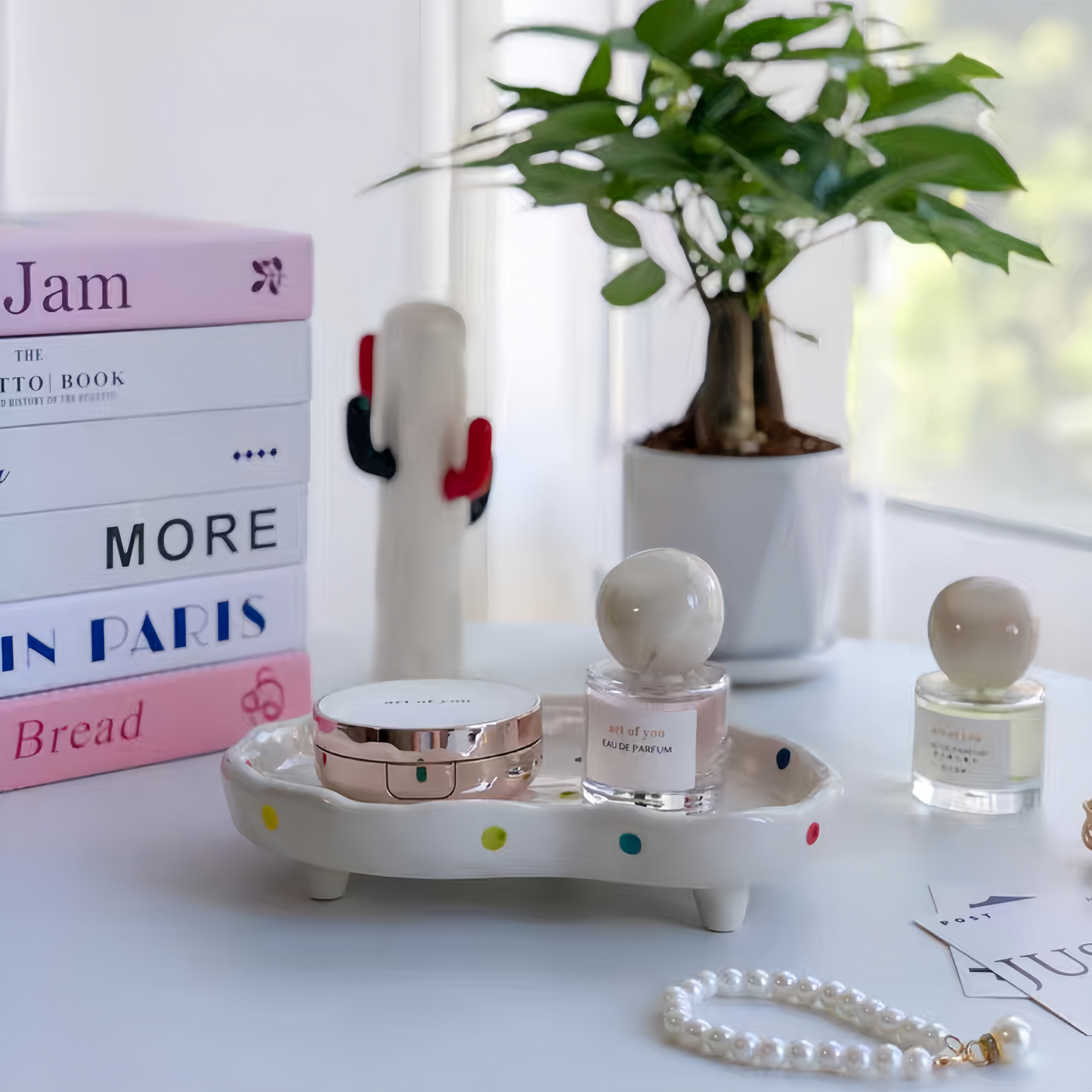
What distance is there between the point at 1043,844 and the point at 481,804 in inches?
11.0

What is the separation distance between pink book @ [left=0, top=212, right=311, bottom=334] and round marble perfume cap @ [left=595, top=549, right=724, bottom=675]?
0.28 metres

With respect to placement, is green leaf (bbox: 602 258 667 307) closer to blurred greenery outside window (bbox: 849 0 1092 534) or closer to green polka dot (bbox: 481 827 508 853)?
green polka dot (bbox: 481 827 508 853)

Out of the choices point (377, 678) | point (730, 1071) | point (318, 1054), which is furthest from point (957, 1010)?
point (377, 678)

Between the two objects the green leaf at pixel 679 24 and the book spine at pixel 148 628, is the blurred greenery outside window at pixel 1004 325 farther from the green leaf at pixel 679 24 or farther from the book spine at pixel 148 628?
the book spine at pixel 148 628

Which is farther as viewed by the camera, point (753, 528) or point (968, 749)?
point (753, 528)

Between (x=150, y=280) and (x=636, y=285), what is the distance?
0.31 metres

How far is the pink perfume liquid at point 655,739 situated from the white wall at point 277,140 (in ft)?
2.16

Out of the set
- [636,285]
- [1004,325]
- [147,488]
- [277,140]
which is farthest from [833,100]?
[1004,325]

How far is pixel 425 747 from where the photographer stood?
59 centimetres

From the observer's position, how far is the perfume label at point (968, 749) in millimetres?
712

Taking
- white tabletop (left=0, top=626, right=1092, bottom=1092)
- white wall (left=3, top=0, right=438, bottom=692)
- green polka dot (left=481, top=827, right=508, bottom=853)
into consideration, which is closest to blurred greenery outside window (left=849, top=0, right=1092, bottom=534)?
white wall (left=3, top=0, right=438, bottom=692)

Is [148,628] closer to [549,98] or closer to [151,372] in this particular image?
[151,372]

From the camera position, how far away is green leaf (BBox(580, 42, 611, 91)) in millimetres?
890

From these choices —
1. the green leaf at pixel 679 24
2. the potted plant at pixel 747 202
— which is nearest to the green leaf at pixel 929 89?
the potted plant at pixel 747 202
